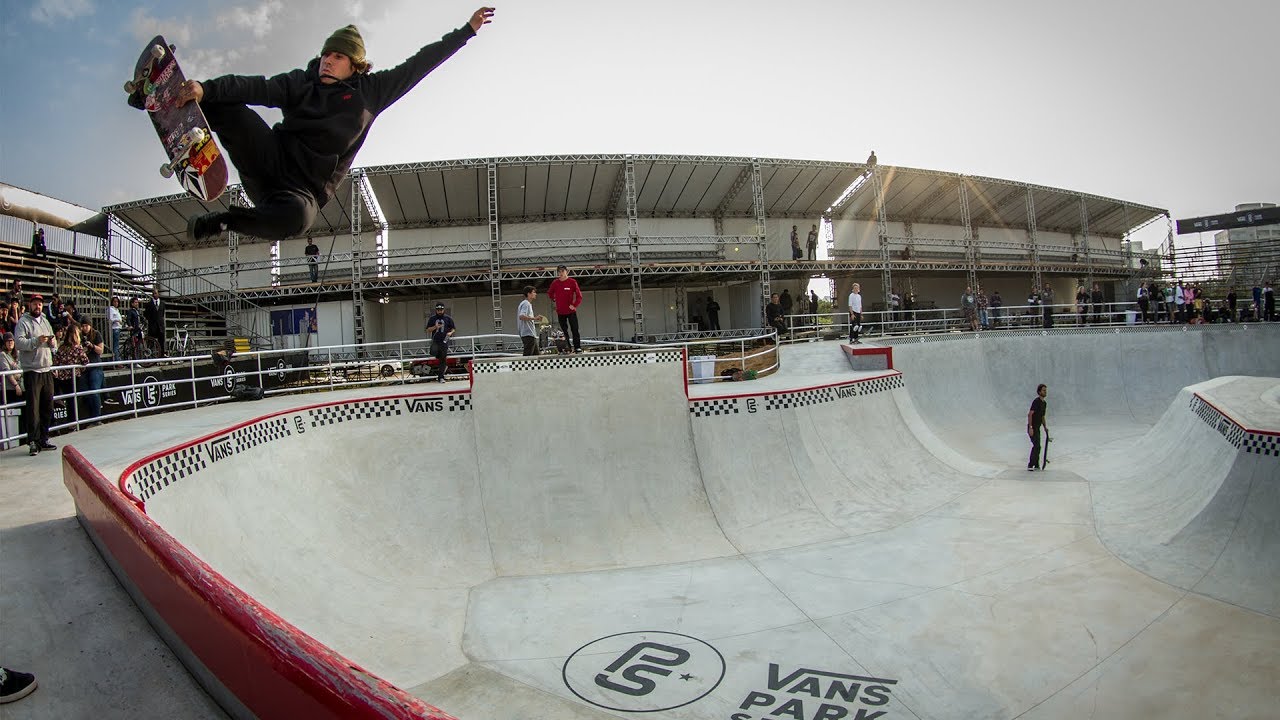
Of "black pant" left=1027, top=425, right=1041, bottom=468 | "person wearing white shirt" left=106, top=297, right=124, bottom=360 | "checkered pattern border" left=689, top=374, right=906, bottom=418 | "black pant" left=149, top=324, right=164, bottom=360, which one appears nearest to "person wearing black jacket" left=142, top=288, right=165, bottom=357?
"black pant" left=149, top=324, right=164, bottom=360

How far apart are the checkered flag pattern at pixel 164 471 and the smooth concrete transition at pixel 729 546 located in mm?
25

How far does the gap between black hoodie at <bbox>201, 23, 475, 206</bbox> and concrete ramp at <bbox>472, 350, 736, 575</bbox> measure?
5.13 m

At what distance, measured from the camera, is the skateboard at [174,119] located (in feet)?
8.02

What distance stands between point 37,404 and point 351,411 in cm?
304

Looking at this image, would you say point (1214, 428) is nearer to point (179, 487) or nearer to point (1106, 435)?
point (1106, 435)

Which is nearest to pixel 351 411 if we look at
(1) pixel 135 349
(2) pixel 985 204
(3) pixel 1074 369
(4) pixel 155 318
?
(4) pixel 155 318

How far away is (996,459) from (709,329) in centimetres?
1311

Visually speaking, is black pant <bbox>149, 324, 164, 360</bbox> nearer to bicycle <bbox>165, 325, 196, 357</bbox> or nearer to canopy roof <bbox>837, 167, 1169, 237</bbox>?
bicycle <bbox>165, 325, 196, 357</bbox>

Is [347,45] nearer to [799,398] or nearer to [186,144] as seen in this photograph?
[186,144]

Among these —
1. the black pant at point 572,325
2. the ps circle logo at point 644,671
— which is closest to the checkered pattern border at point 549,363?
the black pant at point 572,325

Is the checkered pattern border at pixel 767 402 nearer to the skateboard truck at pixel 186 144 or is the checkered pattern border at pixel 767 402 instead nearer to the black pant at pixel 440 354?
the black pant at pixel 440 354

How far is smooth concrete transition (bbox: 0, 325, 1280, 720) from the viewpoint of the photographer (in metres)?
4.36

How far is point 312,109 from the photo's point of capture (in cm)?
258

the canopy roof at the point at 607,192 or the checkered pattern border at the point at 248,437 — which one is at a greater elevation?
the canopy roof at the point at 607,192
